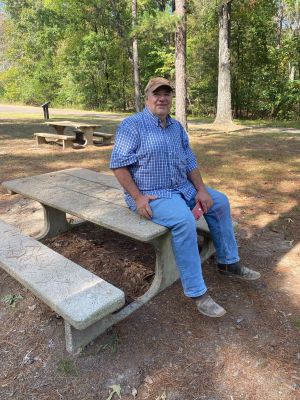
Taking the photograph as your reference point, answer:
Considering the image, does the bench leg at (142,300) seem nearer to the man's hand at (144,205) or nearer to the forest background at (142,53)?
the man's hand at (144,205)

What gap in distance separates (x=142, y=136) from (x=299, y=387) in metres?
1.79

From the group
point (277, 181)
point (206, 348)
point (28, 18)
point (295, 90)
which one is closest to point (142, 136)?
point (206, 348)

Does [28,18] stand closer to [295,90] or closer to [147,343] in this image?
[295,90]

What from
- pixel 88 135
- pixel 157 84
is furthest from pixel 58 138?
pixel 157 84

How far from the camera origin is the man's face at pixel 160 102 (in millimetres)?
2729

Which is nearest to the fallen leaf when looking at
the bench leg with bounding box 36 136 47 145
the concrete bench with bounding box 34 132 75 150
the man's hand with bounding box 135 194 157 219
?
the man's hand with bounding box 135 194 157 219

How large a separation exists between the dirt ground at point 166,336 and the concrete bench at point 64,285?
0.25m

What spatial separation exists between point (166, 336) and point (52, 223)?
189 centimetres

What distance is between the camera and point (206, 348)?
2.31 meters

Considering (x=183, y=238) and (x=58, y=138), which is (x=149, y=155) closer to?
(x=183, y=238)

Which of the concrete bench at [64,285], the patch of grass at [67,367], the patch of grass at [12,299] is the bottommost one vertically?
the patch of grass at [67,367]

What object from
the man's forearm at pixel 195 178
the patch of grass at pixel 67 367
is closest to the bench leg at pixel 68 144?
the man's forearm at pixel 195 178

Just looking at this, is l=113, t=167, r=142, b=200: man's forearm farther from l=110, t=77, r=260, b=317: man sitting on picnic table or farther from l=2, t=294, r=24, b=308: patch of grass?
l=2, t=294, r=24, b=308: patch of grass

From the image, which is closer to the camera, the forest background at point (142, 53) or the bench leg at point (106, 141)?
the bench leg at point (106, 141)
